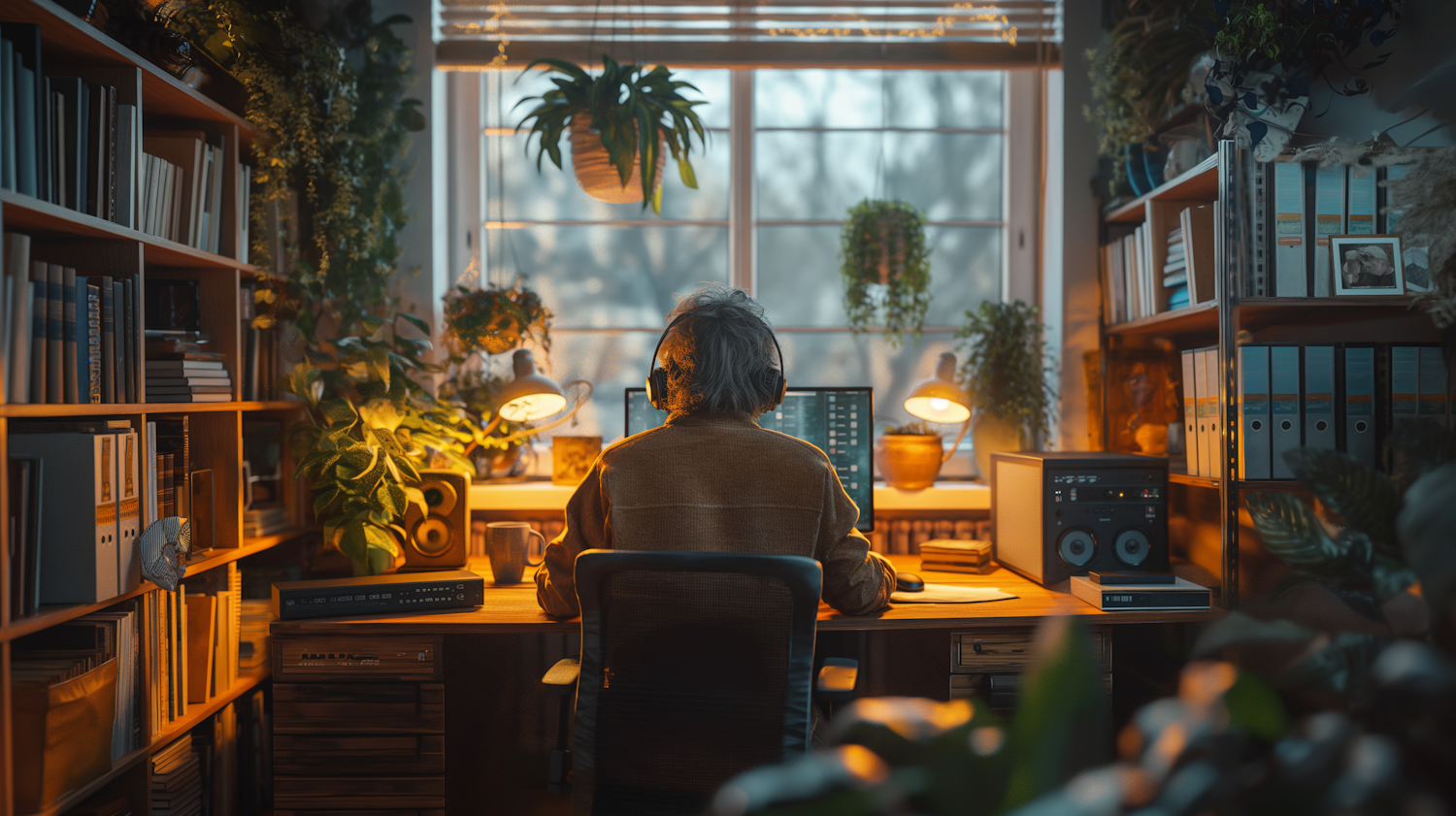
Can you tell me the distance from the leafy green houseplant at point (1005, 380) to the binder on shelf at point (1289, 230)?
747mm

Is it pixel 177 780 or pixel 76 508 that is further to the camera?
pixel 177 780

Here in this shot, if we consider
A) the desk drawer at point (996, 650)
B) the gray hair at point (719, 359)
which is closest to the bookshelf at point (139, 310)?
the gray hair at point (719, 359)

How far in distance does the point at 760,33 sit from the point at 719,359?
1.59 m

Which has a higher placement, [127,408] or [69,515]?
[127,408]

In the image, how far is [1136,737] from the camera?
55cm

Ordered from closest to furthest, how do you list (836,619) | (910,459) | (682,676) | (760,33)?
1. (682,676)
2. (836,619)
3. (910,459)
4. (760,33)

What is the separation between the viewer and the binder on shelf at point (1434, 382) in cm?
183

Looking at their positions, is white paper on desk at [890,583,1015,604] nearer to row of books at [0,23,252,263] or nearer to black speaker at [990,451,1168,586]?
black speaker at [990,451,1168,586]

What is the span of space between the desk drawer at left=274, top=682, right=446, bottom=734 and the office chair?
68 cm

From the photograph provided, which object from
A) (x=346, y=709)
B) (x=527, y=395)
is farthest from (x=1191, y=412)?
(x=346, y=709)

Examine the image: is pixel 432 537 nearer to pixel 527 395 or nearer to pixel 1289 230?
pixel 527 395

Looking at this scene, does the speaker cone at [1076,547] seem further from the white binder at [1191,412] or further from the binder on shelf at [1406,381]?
the binder on shelf at [1406,381]

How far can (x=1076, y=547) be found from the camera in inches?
81.5

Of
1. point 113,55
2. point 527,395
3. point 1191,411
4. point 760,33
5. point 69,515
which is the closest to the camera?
point 69,515
